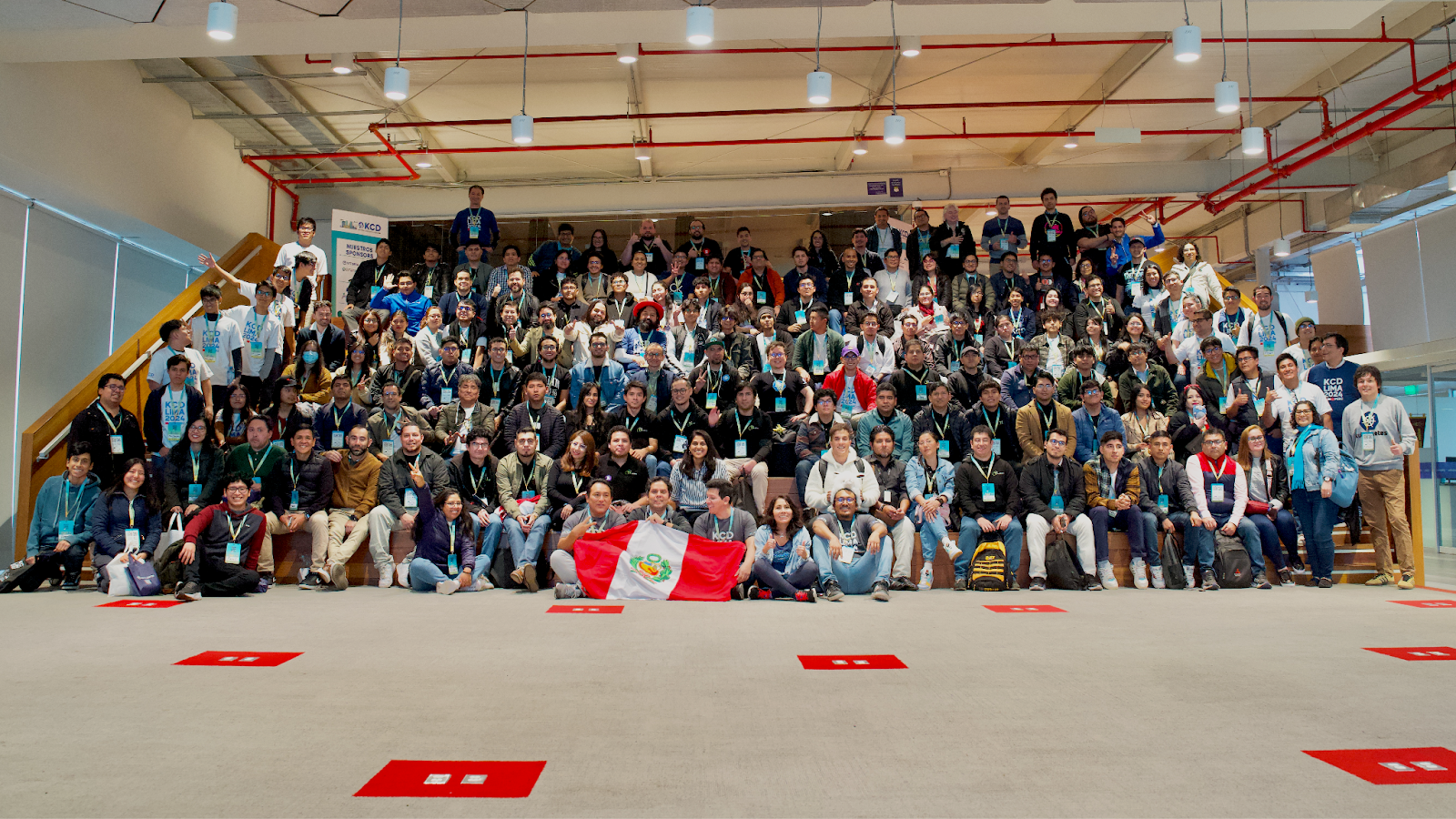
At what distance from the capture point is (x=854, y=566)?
6.07 meters

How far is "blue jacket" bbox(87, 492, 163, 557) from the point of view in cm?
627

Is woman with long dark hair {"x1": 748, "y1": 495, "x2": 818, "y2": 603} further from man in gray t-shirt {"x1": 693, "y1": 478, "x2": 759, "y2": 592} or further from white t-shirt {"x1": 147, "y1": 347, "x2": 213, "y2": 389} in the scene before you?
white t-shirt {"x1": 147, "y1": 347, "x2": 213, "y2": 389}

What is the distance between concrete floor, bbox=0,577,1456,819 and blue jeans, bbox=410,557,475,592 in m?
1.15

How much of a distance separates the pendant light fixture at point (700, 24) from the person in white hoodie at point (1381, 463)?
5.60m

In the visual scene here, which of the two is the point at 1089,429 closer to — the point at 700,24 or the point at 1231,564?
the point at 1231,564

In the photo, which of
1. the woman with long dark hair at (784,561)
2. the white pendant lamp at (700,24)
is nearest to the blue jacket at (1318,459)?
the woman with long dark hair at (784,561)

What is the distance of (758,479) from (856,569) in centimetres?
124

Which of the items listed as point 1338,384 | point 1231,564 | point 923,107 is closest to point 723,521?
point 1231,564

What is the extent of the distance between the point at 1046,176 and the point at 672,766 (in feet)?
40.9

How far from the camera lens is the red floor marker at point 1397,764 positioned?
7.64 ft

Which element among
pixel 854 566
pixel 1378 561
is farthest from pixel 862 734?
pixel 1378 561

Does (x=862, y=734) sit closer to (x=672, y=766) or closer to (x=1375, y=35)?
(x=672, y=766)

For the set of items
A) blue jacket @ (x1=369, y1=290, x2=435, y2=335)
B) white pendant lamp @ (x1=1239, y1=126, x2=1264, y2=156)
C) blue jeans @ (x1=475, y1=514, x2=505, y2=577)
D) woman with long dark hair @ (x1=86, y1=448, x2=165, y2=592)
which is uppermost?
white pendant lamp @ (x1=1239, y1=126, x2=1264, y2=156)

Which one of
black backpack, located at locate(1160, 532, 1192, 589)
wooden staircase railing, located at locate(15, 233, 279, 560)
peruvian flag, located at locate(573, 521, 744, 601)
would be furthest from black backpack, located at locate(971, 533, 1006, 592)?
wooden staircase railing, located at locate(15, 233, 279, 560)
